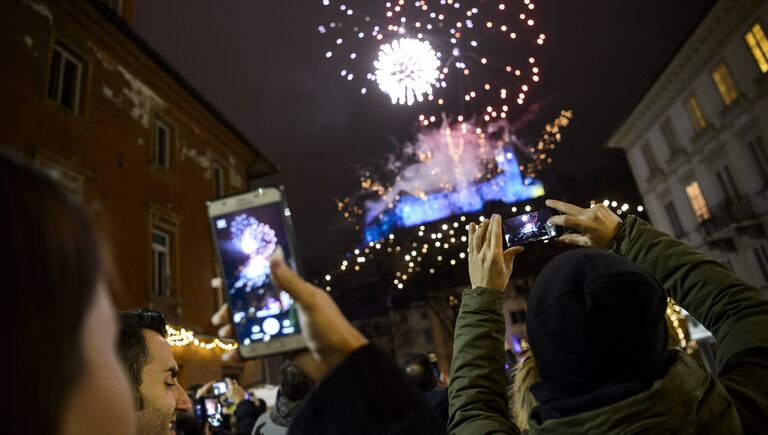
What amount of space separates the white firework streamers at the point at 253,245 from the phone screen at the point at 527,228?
127cm

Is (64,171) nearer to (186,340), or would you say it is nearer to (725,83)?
(186,340)

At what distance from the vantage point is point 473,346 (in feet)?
6.33

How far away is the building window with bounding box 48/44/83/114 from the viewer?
38.2 ft

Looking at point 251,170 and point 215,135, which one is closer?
point 215,135

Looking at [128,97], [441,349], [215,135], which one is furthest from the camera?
[441,349]

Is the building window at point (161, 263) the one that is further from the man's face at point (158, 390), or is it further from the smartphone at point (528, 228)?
the smartphone at point (528, 228)

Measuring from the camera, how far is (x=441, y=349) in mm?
53750

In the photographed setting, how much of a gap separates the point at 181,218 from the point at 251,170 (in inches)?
307

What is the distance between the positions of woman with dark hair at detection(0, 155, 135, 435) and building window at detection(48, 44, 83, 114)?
13.3 m

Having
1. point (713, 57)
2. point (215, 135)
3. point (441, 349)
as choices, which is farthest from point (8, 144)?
point (441, 349)

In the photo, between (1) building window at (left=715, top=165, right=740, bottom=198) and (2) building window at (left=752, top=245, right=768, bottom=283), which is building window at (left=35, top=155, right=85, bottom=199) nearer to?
(1) building window at (left=715, top=165, right=740, bottom=198)

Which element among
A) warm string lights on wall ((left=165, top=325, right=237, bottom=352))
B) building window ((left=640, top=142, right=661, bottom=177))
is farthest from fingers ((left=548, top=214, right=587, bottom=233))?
building window ((left=640, top=142, right=661, bottom=177))

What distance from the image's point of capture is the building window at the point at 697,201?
23781 mm

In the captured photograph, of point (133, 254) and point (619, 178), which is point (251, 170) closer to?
point (133, 254)
